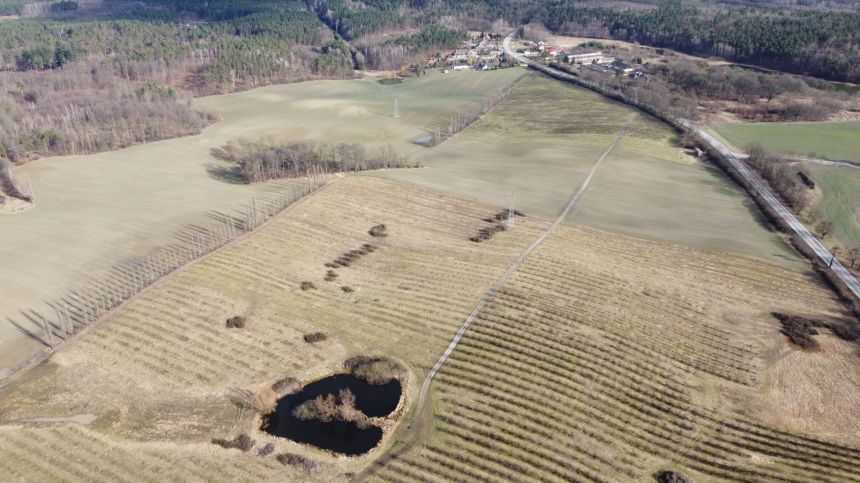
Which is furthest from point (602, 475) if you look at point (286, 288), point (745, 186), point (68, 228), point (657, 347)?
point (68, 228)

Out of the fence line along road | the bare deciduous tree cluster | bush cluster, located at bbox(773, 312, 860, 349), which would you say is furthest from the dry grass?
the bare deciduous tree cluster

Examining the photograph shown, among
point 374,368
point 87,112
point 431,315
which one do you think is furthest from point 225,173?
point 374,368

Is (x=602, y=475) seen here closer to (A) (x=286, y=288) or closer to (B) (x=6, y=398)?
Result: (A) (x=286, y=288)

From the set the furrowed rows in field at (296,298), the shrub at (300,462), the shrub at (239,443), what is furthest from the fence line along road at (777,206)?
the shrub at (239,443)

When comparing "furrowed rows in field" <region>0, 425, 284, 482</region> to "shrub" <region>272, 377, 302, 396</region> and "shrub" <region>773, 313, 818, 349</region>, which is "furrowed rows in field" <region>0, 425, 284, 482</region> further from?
"shrub" <region>773, 313, 818, 349</region>

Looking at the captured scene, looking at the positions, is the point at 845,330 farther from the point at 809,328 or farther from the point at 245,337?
the point at 245,337

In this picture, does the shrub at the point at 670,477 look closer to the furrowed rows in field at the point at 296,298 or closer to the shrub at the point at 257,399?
the furrowed rows in field at the point at 296,298
